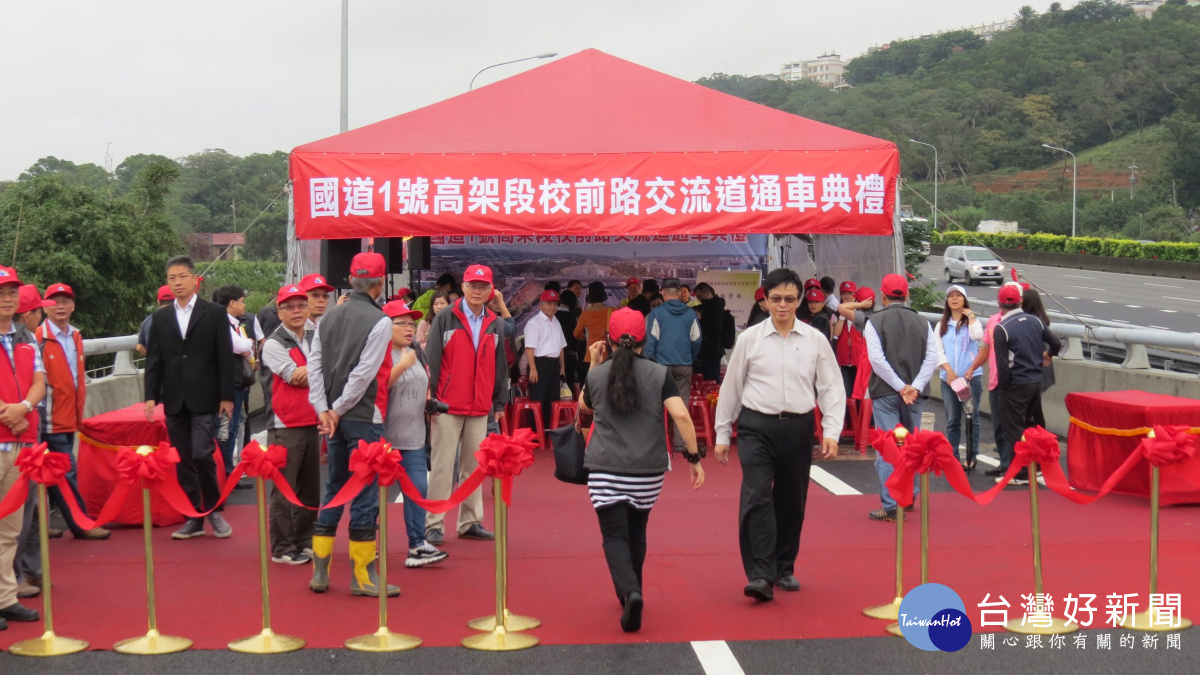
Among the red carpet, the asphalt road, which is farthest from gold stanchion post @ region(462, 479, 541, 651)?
the asphalt road

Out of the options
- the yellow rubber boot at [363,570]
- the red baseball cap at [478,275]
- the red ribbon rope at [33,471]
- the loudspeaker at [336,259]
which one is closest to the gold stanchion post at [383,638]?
the yellow rubber boot at [363,570]

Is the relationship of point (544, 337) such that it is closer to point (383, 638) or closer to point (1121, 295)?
point (383, 638)

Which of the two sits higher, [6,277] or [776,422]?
[6,277]

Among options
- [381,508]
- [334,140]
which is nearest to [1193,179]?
[334,140]

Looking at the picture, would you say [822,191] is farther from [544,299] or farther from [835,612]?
[835,612]

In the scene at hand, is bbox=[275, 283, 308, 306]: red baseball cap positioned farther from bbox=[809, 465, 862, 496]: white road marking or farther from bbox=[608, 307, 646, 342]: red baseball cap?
bbox=[809, 465, 862, 496]: white road marking

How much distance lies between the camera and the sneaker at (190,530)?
7656 mm

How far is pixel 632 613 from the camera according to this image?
17.8 feet

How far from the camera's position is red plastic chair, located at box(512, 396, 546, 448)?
11.6m

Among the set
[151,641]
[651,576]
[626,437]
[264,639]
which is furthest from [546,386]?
[151,641]

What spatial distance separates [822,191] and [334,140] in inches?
194

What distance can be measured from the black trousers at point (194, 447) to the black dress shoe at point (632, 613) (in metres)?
3.43

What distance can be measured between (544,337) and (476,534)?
4018mm

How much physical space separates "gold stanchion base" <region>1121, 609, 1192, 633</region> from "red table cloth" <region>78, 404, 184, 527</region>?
622 centimetres
